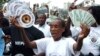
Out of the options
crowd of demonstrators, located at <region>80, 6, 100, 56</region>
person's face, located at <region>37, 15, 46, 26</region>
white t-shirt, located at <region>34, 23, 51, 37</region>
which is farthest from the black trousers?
person's face, located at <region>37, 15, 46, 26</region>

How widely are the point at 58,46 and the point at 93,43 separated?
1275 millimetres

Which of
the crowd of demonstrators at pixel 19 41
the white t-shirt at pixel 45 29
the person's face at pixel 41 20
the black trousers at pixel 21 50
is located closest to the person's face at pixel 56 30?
the crowd of demonstrators at pixel 19 41

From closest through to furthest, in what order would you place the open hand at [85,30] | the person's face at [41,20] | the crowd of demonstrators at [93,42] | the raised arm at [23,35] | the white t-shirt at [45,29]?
the open hand at [85,30] < the raised arm at [23,35] < the crowd of demonstrators at [93,42] < the white t-shirt at [45,29] < the person's face at [41,20]

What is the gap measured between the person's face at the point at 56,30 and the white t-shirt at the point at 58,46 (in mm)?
76

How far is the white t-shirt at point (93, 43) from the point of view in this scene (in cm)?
614

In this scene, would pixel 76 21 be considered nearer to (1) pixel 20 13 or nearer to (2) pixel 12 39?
(1) pixel 20 13

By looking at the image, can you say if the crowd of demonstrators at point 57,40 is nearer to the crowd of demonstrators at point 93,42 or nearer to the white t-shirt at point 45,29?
the crowd of demonstrators at point 93,42

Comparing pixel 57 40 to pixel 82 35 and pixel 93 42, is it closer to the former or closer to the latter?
pixel 82 35

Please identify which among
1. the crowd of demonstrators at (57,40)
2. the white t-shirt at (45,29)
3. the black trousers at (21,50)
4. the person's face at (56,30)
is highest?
the person's face at (56,30)

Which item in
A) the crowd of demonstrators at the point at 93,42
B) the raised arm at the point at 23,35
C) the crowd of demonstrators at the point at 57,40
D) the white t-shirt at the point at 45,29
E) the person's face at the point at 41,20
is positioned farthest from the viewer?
the person's face at the point at 41,20

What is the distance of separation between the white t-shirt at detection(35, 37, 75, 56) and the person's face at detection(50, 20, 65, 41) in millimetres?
76

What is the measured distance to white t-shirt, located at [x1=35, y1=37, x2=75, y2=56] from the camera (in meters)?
5.05

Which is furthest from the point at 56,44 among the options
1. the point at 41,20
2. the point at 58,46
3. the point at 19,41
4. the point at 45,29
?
the point at 41,20

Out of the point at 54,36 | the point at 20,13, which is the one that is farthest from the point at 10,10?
the point at 54,36
